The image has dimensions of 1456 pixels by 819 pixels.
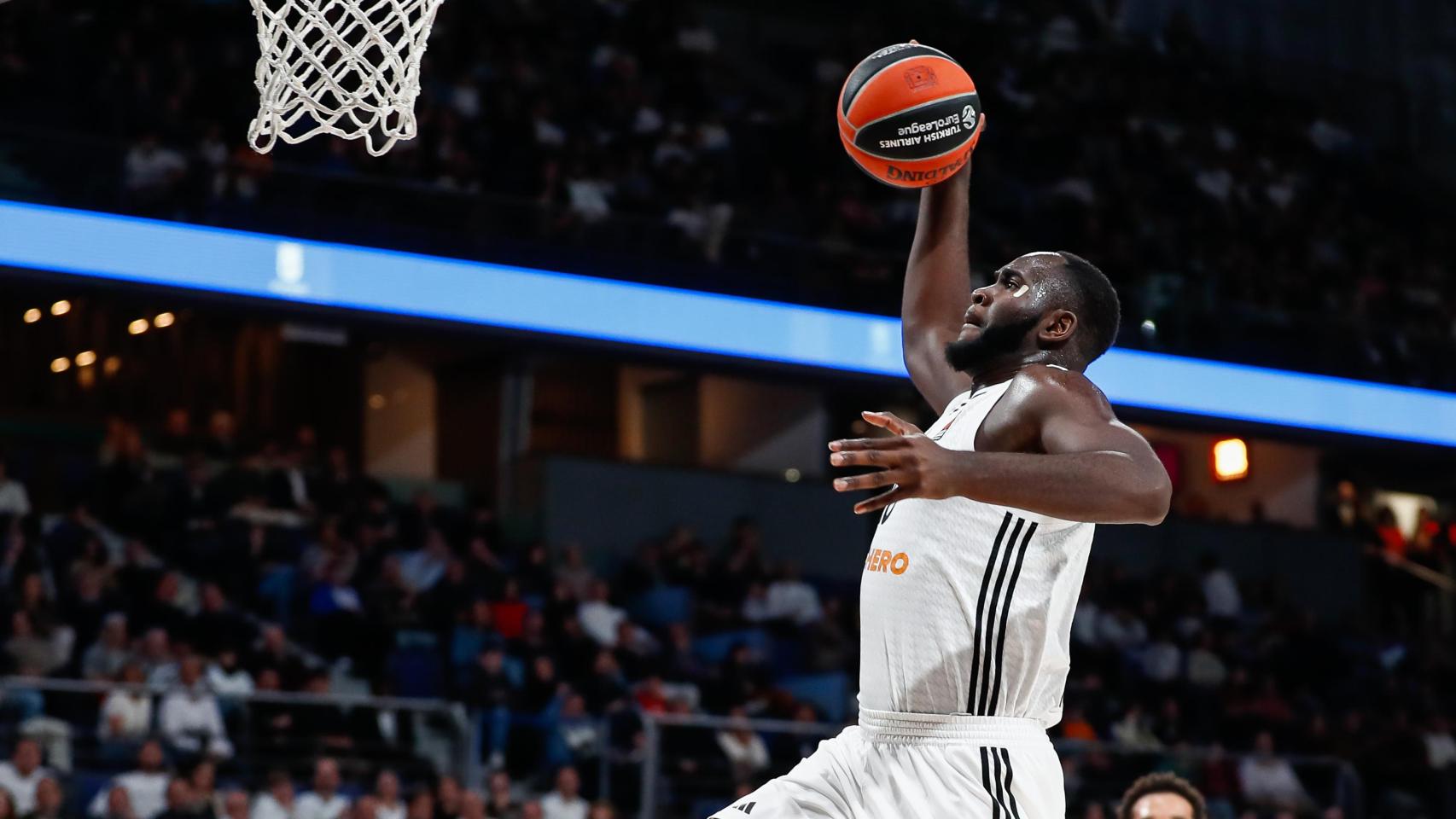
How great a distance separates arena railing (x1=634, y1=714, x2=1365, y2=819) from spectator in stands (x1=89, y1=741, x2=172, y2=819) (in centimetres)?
273

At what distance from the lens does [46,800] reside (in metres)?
9.59

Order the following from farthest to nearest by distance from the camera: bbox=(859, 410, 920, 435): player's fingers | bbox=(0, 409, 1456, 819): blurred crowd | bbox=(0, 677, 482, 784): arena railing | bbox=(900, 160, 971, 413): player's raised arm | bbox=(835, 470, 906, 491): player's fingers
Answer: bbox=(0, 409, 1456, 819): blurred crowd
bbox=(0, 677, 482, 784): arena railing
bbox=(900, 160, 971, 413): player's raised arm
bbox=(859, 410, 920, 435): player's fingers
bbox=(835, 470, 906, 491): player's fingers

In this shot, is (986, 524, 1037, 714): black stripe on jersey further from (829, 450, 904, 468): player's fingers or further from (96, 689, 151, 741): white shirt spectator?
(96, 689, 151, 741): white shirt spectator

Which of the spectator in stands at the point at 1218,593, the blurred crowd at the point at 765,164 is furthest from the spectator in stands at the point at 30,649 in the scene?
the spectator in stands at the point at 1218,593

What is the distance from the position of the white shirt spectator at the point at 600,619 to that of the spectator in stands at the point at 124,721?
143 inches

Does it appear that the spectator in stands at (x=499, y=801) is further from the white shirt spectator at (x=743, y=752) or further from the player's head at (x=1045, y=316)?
the player's head at (x=1045, y=316)

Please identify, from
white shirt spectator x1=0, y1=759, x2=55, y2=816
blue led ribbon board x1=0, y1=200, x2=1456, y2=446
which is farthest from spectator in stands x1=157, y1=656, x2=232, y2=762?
blue led ribbon board x1=0, y1=200, x2=1456, y2=446

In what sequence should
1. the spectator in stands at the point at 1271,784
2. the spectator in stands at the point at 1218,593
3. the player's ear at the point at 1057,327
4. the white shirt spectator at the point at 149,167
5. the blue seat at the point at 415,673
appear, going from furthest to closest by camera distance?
the spectator in stands at the point at 1218,593 < the spectator in stands at the point at 1271,784 < the blue seat at the point at 415,673 < the white shirt spectator at the point at 149,167 < the player's ear at the point at 1057,327

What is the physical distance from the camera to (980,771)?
140 inches

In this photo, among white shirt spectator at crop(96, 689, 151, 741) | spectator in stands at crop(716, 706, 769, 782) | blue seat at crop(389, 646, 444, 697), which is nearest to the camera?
white shirt spectator at crop(96, 689, 151, 741)

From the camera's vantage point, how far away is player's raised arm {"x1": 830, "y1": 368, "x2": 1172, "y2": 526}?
301 centimetres

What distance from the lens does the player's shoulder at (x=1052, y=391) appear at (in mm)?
3373

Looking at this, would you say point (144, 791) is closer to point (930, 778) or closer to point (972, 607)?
point (930, 778)

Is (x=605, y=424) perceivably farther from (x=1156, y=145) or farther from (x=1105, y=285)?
(x=1105, y=285)
